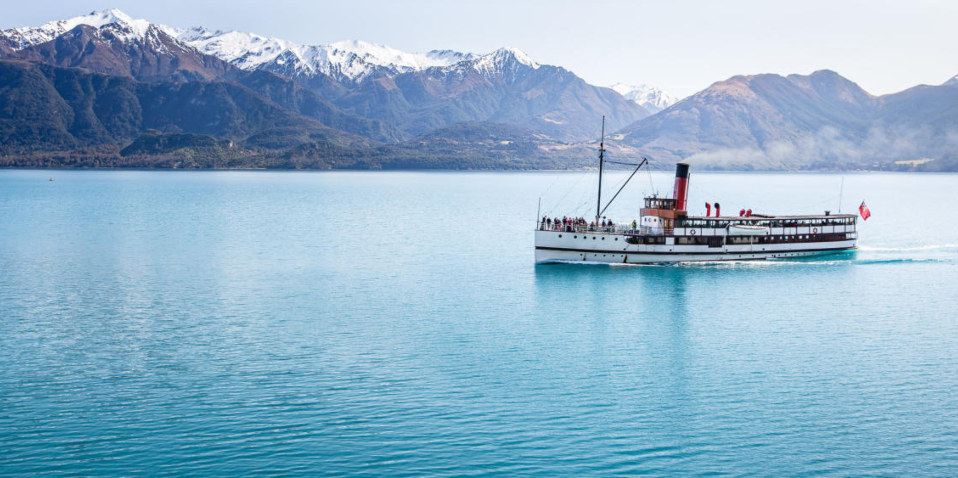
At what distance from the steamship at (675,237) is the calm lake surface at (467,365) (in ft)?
6.76

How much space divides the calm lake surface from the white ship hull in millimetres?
1646

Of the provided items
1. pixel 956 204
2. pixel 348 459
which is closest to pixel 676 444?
pixel 348 459

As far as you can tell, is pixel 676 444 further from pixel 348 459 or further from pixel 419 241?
pixel 419 241

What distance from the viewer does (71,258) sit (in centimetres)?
7775

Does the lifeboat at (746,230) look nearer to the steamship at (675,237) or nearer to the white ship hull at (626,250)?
the steamship at (675,237)

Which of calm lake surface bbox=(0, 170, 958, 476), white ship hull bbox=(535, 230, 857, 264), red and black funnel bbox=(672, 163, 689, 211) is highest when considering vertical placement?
red and black funnel bbox=(672, 163, 689, 211)

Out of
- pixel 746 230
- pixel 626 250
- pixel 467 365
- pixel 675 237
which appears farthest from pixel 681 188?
pixel 467 365

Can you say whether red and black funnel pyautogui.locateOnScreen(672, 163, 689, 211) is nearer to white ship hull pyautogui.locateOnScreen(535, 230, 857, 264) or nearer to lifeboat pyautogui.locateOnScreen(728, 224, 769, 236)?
white ship hull pyautogui.locateOnScreen(535, 230, 857, 264)

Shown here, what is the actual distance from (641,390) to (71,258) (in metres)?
65.0

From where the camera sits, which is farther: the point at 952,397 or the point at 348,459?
the point at 952,397

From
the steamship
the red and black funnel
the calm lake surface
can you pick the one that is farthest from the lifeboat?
the red and black funnel

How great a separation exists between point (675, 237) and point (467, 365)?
44.5 meters

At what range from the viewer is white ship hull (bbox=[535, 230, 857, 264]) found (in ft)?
251

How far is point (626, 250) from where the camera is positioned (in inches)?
3059
